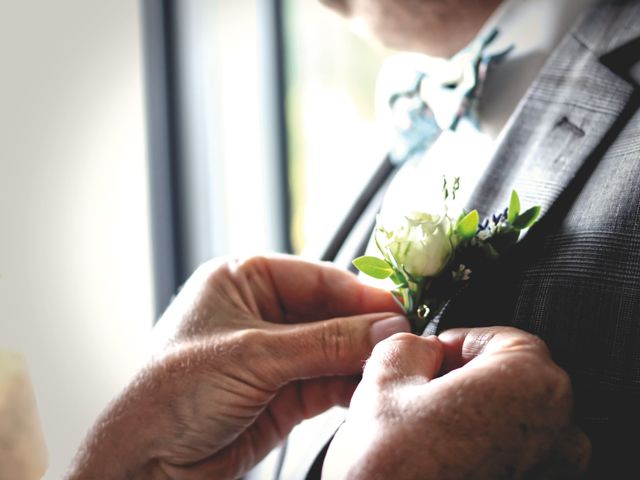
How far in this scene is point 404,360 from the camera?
2.36 ft

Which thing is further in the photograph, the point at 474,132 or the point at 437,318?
the point at 474,132

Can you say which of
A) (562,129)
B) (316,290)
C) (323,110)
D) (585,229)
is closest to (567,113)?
(562,129)

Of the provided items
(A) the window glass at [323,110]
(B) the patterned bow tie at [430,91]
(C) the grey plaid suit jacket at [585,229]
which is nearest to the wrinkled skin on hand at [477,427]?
(C) the grey plaid suit jacket at [585,229]

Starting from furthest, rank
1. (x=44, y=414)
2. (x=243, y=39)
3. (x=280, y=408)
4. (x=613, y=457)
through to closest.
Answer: (x=243, y=39) < (x=44, y=414) < (x=280, y=408) < (x=613, y=457)

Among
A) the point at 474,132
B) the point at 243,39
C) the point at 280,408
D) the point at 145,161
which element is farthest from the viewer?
the point at 243,39

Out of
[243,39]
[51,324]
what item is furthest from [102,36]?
[51,324]

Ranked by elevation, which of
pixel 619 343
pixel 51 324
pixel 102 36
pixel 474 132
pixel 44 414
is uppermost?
pixel 102 36

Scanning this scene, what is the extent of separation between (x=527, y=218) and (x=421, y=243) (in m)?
0.15

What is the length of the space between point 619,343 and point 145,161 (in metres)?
1.24

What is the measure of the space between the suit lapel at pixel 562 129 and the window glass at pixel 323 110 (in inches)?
40.9

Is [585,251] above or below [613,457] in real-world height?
above

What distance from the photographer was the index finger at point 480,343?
0.69 m

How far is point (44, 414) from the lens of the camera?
134 centimetres

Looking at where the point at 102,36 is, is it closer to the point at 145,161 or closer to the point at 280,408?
the point at 145,161
